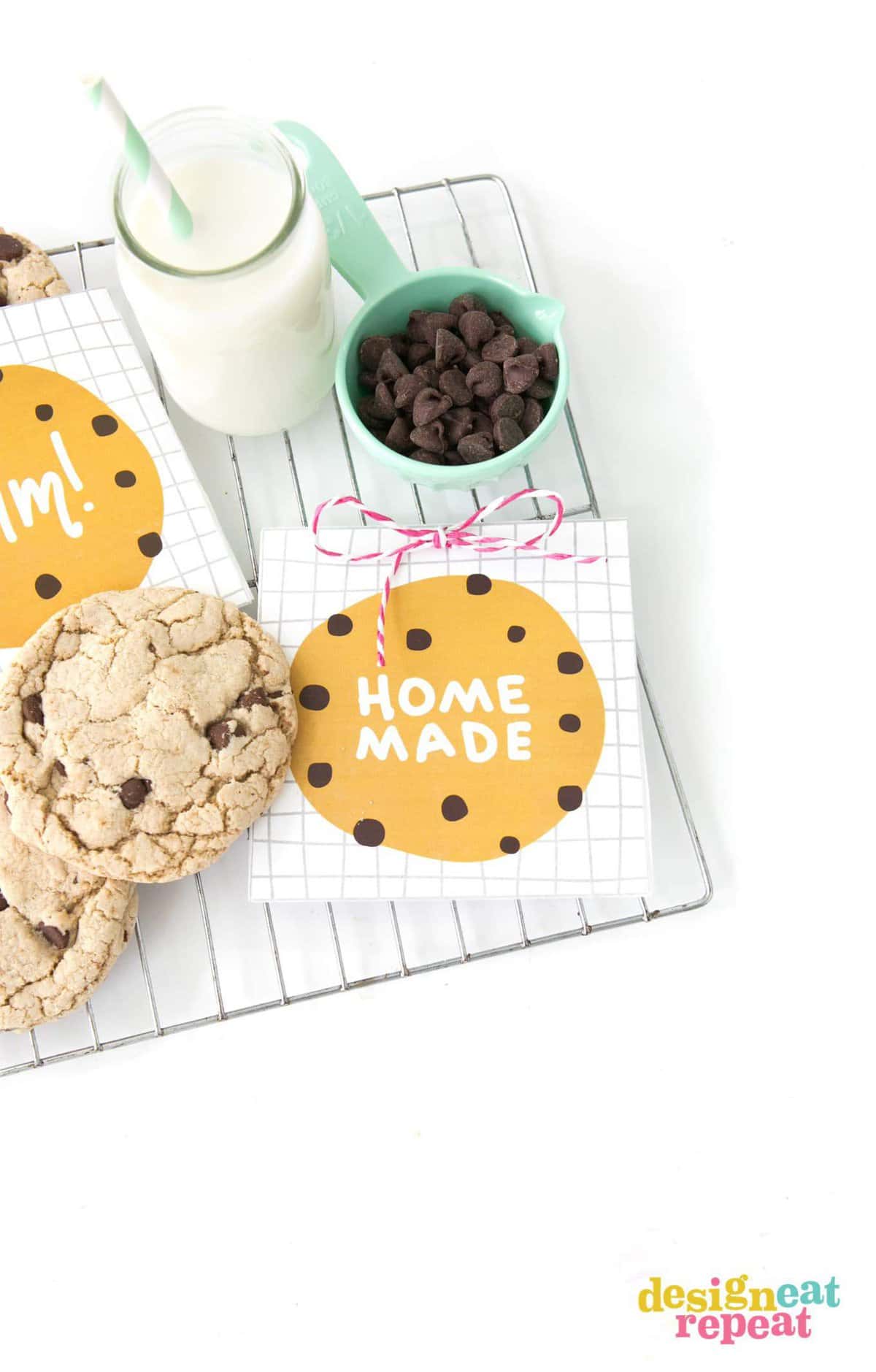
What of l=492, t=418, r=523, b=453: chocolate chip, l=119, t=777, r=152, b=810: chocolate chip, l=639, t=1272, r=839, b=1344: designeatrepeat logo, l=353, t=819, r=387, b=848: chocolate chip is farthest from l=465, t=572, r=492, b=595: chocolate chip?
l=639, t=1272, r=839, b=1344: designeatrepeat logo

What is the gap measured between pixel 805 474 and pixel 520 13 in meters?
0.59

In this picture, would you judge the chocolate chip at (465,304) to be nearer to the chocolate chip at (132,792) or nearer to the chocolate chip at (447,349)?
the chocolate chip at (447,349)

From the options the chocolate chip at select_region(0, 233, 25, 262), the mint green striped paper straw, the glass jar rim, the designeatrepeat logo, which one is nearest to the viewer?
the mint green striped paper straw

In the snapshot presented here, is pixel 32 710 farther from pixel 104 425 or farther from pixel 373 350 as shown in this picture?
pixel 373 350

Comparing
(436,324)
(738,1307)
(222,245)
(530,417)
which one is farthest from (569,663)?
(738,1307)

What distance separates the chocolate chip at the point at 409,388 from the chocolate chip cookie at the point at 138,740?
24 centimetres

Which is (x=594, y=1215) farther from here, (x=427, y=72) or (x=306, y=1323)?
(x=427, y=72)

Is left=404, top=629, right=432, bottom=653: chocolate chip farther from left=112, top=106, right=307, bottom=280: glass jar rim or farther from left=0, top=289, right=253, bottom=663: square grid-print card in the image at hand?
left=112, top=106, right=307, bottom=280: glass jar rim

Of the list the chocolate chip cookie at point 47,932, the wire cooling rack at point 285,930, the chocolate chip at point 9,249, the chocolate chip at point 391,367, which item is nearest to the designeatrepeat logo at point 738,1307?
the wire cooling rack at point 285,930

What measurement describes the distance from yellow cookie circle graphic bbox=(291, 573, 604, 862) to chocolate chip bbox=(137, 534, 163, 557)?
150 millimetres

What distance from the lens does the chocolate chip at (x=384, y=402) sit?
89 centimetres

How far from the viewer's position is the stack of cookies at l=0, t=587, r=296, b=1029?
0.82m

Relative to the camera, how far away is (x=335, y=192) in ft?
3.03

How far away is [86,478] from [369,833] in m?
0.39
